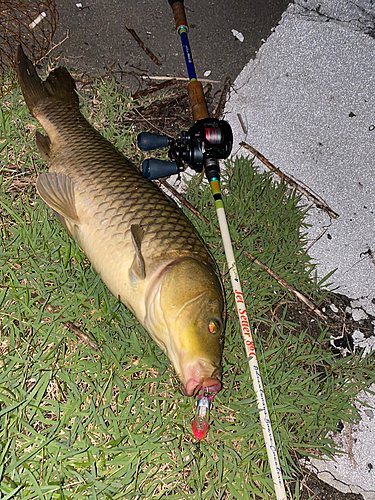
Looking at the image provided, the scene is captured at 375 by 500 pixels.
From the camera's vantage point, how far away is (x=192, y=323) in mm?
1879

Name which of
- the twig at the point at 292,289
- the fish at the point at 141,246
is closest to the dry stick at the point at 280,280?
the twig at the point at 292,289

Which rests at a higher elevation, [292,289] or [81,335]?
[292,289]

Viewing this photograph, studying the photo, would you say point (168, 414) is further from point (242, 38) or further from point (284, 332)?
point (242, 38)

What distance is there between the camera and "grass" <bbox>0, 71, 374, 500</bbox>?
2.01m

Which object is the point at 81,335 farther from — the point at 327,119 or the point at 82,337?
the point at 327,119

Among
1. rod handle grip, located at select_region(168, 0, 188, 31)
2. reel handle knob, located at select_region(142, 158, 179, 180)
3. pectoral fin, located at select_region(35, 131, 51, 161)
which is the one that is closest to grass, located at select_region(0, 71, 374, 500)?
pectoral fin, located at select_region(35, 131, 51, 161)

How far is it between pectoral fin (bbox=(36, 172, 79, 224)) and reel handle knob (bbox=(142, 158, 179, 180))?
53 cm

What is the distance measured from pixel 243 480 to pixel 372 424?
3.42ft

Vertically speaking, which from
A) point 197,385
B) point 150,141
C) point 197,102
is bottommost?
point 197,385

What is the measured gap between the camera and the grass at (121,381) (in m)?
2.01

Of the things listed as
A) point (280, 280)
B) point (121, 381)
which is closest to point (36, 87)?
point (121, 381)

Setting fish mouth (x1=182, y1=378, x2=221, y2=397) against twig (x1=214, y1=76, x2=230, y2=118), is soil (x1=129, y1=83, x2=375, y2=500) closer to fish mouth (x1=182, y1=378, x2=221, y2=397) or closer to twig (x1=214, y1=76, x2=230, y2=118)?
twig (x1=214, y1=76, x2=230, y2=118)

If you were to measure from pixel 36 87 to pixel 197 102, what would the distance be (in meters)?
1.17

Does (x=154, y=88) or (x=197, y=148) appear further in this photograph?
(x=154, y=88)
